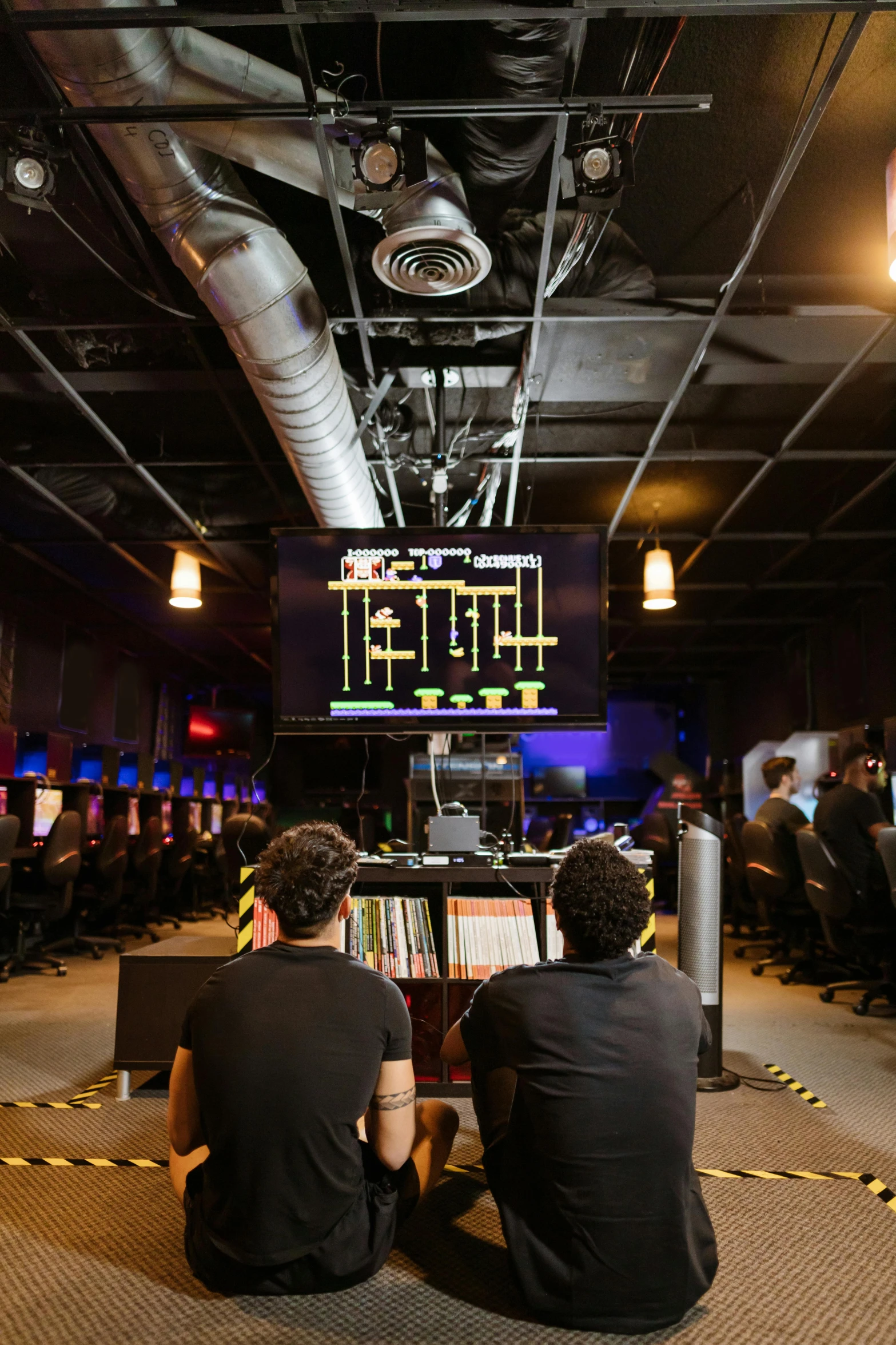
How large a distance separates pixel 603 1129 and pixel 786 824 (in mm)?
5501

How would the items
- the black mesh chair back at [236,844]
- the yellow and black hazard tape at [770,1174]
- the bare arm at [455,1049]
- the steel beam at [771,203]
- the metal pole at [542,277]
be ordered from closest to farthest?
the bare arm at [455,1049] → the yellow and black hazard tape at [770,1174] → the steel beam at [771,203] → the metal pole at [542,277] → the black mesh chair back at [236,844]

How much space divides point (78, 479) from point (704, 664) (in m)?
10.4

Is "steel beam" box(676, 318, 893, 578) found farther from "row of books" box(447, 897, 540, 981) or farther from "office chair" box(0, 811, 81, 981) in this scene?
"office chair" box(0, 811, 81, 981)

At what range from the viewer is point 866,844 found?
5.45 m

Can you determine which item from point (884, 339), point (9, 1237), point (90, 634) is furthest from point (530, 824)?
point (9, 1237)

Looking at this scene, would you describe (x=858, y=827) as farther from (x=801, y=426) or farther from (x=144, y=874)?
(x=144, y=874)

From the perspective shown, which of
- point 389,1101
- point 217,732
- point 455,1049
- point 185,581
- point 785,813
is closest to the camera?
point 389,1101

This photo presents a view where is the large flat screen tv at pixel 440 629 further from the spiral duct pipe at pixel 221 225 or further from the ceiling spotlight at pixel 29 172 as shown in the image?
the ceiling spotlight at pixel 29 172

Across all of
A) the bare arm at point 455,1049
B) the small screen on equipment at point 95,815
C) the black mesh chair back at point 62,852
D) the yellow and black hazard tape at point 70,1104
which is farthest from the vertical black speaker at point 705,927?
the small screen on equipment at point 95,815

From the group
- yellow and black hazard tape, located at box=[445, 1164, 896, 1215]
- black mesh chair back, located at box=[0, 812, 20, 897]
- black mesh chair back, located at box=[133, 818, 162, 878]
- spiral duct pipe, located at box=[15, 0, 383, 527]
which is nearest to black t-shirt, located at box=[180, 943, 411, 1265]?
yellow and black hazard tape, located at box=[445, 1164, 896, 1215]

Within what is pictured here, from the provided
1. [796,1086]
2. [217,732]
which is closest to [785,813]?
[796,1086]

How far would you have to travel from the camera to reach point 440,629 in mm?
3570

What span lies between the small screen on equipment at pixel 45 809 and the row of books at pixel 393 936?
14.8ft

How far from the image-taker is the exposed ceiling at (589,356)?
12.5 ft
